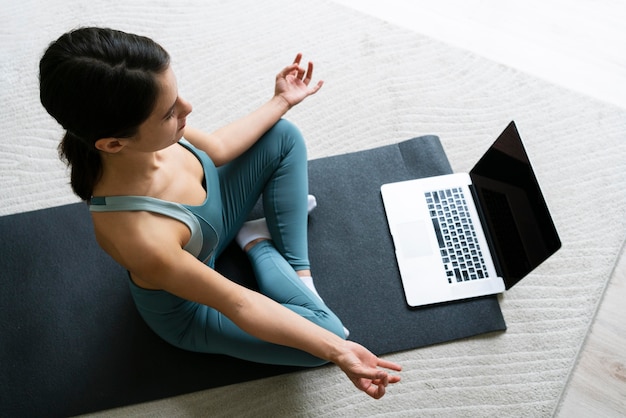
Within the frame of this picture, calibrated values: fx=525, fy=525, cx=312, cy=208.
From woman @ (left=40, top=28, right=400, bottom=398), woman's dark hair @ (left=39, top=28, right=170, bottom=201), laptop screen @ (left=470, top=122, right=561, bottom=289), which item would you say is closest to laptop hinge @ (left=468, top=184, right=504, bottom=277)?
laptop screen @ (left=470, top=122, right=561, bottom=289)

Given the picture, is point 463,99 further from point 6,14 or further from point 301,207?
point 6,14

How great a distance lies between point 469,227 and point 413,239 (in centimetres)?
15

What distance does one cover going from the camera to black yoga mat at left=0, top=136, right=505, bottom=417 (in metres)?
1.30

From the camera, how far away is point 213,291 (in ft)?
3.13

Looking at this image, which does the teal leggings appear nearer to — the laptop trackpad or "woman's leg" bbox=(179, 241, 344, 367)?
"woman's leg" bbox=(179, 241, 344, 367)

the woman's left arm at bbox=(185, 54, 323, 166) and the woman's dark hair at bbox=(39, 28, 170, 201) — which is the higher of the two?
the woman's dark hair at bbox=(39, 28, 170, 201)

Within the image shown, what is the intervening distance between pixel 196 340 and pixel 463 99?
106cm

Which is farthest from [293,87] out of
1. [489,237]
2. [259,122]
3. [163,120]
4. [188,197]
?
[489,237]

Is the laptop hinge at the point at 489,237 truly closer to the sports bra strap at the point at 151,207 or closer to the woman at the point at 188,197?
the woman at the point at 188,197

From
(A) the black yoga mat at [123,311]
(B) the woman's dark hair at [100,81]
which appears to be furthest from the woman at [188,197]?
(A) the black yoga mat at [123,311]

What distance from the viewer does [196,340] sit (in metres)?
1.19

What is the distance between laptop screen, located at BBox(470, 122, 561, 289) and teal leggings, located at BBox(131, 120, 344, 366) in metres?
0.45

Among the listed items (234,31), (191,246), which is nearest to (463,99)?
(234,31)

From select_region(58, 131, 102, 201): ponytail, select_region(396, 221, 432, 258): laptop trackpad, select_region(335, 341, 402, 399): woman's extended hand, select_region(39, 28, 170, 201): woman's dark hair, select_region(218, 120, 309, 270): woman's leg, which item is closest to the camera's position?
select_region(39, 28, 170, 201): woman's dark hair
